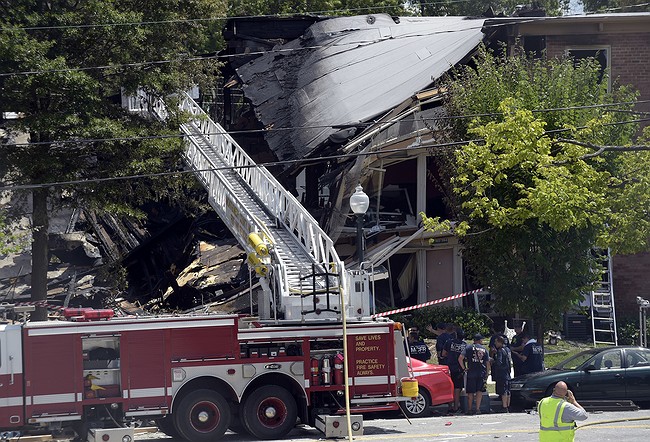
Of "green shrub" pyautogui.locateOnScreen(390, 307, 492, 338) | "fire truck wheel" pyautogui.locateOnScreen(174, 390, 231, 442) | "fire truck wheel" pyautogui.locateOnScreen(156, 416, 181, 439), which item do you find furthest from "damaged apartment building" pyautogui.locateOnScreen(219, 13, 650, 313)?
"fire truck wheel" pyautogui.locateOnScreen(174, 390, 231, 442)

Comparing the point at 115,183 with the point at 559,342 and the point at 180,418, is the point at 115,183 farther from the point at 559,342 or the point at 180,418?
the point at 559,342

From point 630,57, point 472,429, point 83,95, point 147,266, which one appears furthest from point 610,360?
point 147,266

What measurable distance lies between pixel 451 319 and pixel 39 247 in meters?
10.6

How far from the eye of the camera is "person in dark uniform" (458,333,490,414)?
58.6 feet

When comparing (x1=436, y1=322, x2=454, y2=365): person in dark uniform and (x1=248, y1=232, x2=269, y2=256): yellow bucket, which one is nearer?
(x1=248, y1=232, x2=269, y2=256): yellow bucket

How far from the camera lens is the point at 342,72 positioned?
28016 millimetres

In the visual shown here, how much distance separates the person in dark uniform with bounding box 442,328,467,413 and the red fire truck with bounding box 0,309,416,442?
258 cm

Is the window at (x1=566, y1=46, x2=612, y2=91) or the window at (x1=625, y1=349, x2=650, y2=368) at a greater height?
the window at (x1=566, y1=46, x2=612, y2=91)

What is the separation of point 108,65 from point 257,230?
5.40 m

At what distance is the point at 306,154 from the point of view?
988 inches

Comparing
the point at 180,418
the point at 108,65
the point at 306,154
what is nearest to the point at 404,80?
the point at 306,154

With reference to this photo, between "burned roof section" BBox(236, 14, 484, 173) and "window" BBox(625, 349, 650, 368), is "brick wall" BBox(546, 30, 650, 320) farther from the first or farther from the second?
"window" BBox(625, 349, 650, 368)

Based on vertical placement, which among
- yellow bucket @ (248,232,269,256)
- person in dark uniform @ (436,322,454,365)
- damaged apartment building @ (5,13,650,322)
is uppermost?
damaged apartment building @ (5,13,650,322)

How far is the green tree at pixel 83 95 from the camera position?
20141mm
